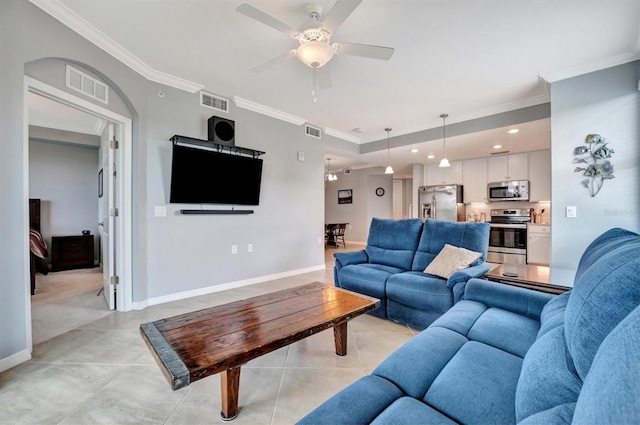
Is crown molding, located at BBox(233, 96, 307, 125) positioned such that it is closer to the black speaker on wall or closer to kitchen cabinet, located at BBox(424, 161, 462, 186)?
the black speaker on wall

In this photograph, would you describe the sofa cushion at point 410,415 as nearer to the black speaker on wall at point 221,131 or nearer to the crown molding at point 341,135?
the black speaker on wall at point 221,131

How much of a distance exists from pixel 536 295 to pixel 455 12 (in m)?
2.15

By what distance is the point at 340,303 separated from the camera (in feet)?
6.73

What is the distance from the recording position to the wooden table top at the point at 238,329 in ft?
4.16

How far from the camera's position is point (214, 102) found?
3.67 meters

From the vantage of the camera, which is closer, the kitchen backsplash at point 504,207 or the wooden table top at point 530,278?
the wooden table top at point 530,278

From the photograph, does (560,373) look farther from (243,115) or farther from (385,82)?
(243,115)

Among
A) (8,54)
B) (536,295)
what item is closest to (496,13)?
(536,295)

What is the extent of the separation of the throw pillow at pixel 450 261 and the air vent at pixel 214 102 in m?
3.28

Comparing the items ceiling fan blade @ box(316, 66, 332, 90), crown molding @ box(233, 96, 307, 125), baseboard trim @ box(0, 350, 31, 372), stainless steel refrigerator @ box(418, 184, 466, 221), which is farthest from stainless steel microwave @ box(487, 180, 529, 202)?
baseboard trim @ box(0, 350, 31, 372)

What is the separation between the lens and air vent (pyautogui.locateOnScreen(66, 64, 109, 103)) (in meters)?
2.42

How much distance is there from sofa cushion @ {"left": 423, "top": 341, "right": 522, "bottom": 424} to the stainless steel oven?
4.96 metres

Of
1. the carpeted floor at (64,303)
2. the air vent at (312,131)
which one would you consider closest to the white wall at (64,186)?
the carpeted floor at (64,303)

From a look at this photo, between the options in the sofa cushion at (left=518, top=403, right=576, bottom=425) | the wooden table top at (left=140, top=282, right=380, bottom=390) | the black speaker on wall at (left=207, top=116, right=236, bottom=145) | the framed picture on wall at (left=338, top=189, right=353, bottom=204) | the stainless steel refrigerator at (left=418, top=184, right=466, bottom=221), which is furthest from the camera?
the framed picture on wall at (left=338, top=189, right=353, bottom=204)
